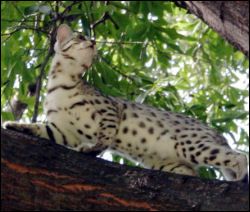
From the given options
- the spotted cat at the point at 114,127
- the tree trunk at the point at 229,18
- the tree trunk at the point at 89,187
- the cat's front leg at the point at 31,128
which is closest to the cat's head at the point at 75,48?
the spotted cat at the point at 114,127

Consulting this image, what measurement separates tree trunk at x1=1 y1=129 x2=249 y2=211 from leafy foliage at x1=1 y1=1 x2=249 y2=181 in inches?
82.1

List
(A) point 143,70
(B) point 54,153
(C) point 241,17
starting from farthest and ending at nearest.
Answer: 1. (A) point 143,70
2. (C) point 241,17
3. (B) point 54,153

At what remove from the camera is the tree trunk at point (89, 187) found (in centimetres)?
357

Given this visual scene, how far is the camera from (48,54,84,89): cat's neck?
5.63 meters

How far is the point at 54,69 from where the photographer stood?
18.8 feet

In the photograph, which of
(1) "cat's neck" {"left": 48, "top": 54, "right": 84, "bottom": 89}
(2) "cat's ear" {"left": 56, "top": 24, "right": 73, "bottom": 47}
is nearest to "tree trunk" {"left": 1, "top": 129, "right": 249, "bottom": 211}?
(1) "cat's neck" {"left": 48, "top": 54, "right": 84, "bottom": 89}

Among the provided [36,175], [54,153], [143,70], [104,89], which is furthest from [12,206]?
[143,70]

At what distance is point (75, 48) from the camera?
5695mm

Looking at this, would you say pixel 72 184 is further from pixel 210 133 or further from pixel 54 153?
pixel 210 133

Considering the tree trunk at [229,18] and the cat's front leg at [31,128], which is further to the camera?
the cat's front leg at [31,128]

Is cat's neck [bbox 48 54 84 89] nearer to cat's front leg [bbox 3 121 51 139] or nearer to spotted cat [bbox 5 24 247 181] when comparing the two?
spotted cat [bbox 5 24 247 181]

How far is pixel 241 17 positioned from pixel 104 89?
196 centimetres

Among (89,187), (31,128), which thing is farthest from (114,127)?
(89,187)

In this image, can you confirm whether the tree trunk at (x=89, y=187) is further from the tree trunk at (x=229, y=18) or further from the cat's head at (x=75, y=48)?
the cat's head at (x=75, y=48)
